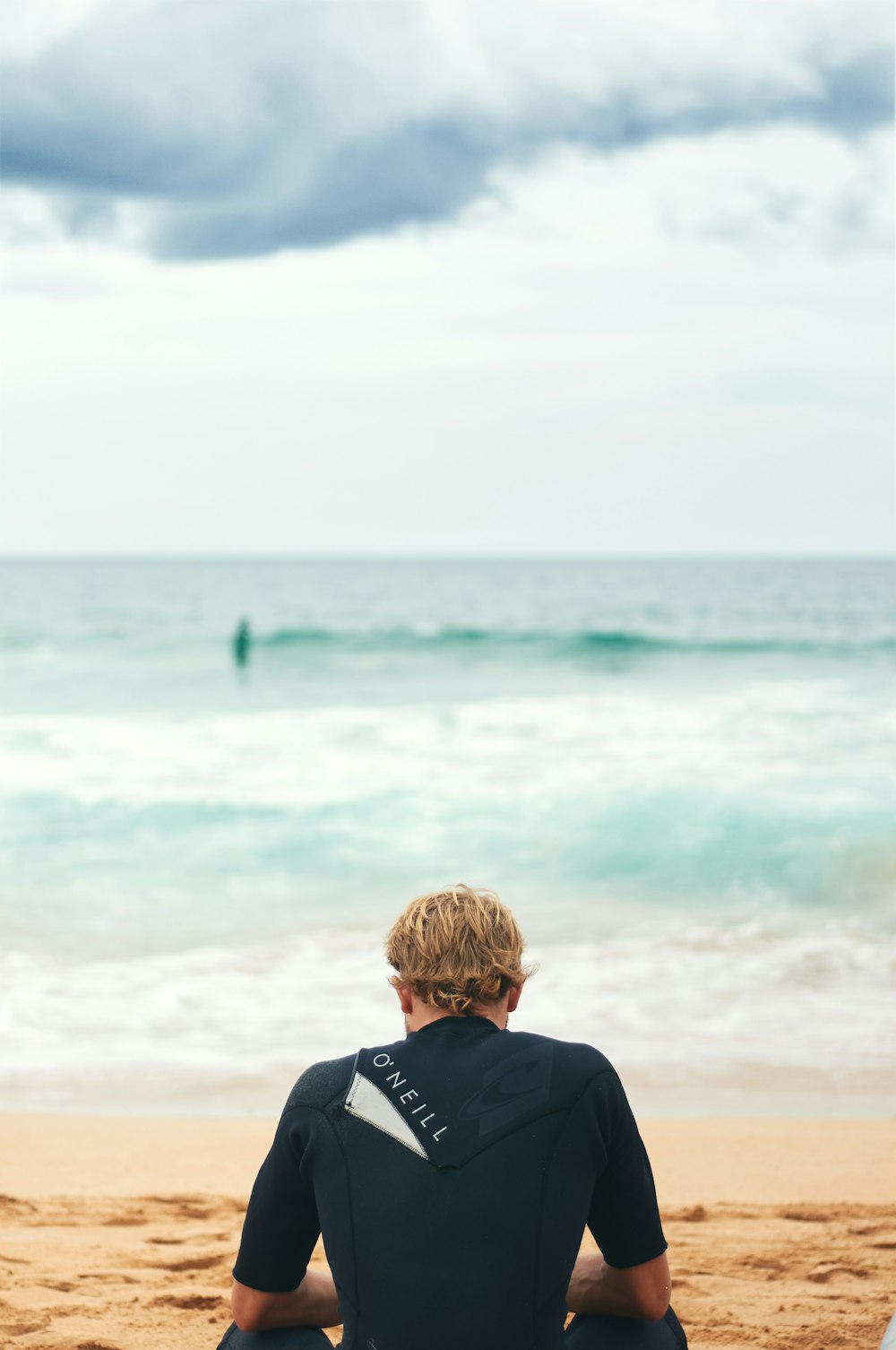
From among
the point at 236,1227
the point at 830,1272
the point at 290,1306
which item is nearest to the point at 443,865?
the point at 236,1227

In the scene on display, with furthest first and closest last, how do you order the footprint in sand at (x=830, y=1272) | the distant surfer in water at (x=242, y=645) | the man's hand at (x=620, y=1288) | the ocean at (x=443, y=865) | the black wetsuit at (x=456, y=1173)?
the distant surfer in water at (x=242, y=645) → the ocean at (x=443, y=865) → the footprint in sand at (x=830, y=1272) → the man's hand at (x=620, y=1288) → the black wetsuit at (x=456, y=1173)

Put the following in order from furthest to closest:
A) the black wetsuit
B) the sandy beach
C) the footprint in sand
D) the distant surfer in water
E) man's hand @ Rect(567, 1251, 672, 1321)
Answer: the distant surfer in water → the footprint in sand → the sandy beach → man's hand @ Rect(567, 1251, 672, 1321) → the black wetsuit

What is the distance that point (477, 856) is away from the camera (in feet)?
33.5

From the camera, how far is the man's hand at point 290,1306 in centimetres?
212

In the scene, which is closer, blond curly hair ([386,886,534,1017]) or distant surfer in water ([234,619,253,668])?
blond curly hair ([386,886,534,1017])

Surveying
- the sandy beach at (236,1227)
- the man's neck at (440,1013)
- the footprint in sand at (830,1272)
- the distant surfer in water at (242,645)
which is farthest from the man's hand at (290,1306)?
the distant surfer in water at (242,645)

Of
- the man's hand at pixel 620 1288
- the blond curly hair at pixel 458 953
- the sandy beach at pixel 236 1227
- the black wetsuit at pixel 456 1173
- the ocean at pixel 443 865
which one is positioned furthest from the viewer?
the ocean at pixel 443 865

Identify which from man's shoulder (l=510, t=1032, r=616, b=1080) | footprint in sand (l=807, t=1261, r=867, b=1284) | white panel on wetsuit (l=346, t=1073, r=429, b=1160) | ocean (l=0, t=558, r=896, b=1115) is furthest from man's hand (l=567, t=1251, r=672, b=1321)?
ocean (l=0, t=558, r=896, b=1115)

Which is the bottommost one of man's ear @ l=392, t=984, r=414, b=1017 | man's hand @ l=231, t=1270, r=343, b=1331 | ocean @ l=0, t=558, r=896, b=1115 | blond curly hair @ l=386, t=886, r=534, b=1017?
ocean @ l=0, t=558, r=896, b=1115

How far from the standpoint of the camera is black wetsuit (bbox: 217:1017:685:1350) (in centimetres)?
183

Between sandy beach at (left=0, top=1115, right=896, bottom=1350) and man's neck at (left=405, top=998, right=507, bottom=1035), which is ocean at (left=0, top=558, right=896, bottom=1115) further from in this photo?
man's neck at (left=405, top=998, right=507, bottom=1035)

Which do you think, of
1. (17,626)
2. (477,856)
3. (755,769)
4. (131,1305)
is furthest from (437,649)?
(131,1305)

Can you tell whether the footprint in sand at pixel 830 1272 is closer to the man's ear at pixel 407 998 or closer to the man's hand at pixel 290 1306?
the man's hand at pixel 290 1306

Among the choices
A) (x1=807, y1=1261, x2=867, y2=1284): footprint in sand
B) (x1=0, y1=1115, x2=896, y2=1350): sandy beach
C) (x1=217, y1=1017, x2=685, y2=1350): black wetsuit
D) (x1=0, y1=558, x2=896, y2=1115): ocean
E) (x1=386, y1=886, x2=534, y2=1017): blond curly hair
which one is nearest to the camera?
(x1=217, y1=1017, x2=685, y2=1350): black wetsuit
